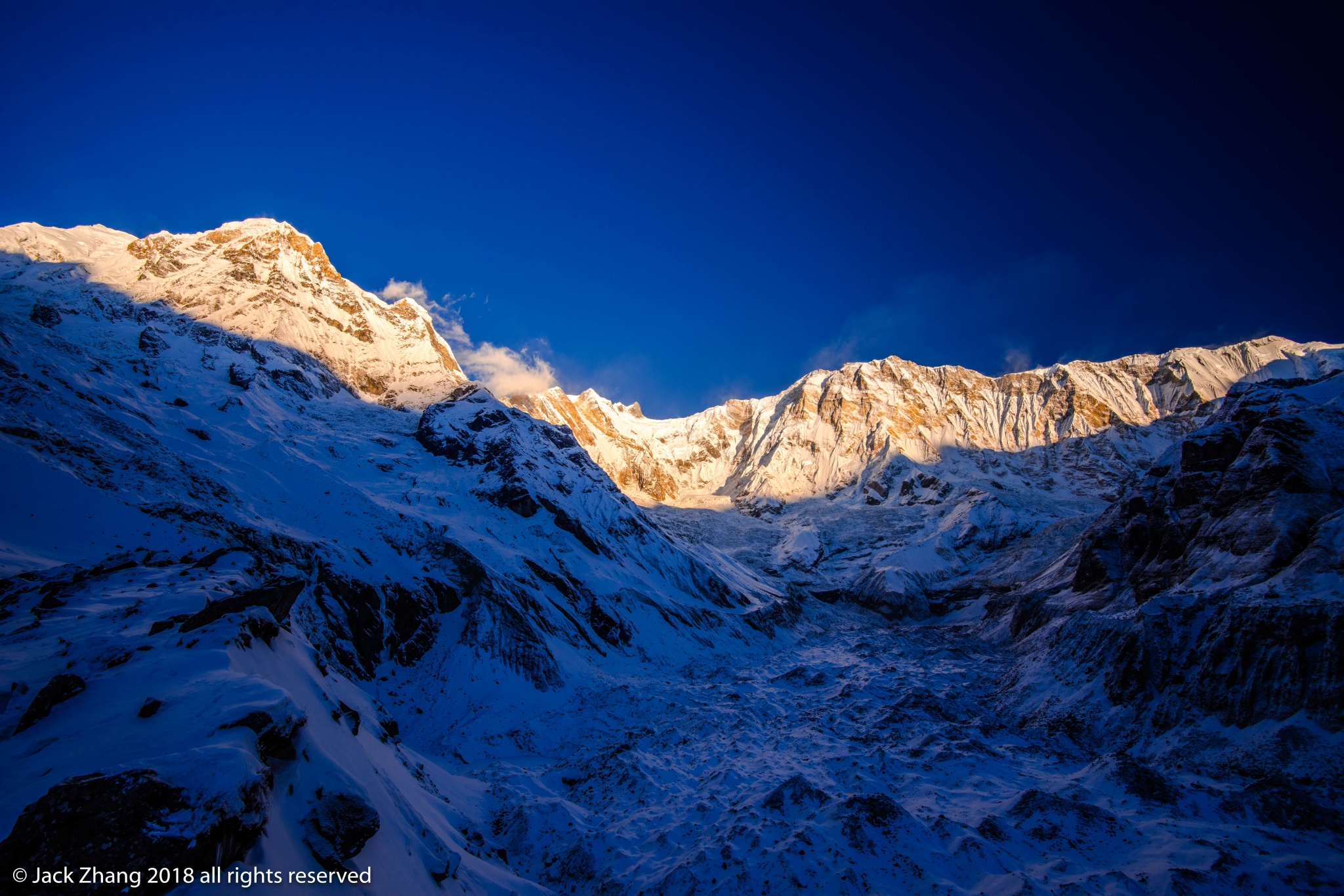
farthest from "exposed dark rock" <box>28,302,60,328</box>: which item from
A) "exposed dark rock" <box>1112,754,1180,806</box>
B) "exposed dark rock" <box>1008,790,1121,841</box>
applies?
"exposed dark rock" <box>1112,754,1180,806</box>

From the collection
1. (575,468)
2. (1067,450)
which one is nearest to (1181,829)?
(575,468)

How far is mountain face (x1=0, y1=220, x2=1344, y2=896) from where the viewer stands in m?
11.1

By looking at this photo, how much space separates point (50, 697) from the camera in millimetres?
10508

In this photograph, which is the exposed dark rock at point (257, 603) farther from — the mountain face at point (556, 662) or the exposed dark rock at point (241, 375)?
the exposed dark rock at point (241, 375)

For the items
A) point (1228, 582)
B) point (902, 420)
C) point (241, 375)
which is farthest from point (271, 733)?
point (902, 420)

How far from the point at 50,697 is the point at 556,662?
25.9 metres

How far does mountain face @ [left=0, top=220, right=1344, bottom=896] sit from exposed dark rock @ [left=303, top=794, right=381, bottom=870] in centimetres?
6

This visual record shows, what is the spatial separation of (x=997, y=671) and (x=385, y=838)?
3821 cm

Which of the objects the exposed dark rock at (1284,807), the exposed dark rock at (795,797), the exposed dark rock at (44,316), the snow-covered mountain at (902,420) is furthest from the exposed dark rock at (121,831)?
the snow-covered mountain at (902,420)

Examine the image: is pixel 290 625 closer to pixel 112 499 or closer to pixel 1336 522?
pixel 112 499

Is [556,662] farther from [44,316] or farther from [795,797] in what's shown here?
[44,316]

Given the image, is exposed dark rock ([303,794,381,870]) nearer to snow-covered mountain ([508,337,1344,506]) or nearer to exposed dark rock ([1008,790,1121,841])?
exposed dark rock ([1008,790,1121,841])

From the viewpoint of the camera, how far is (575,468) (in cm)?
6400

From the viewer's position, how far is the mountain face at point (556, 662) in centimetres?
1107
